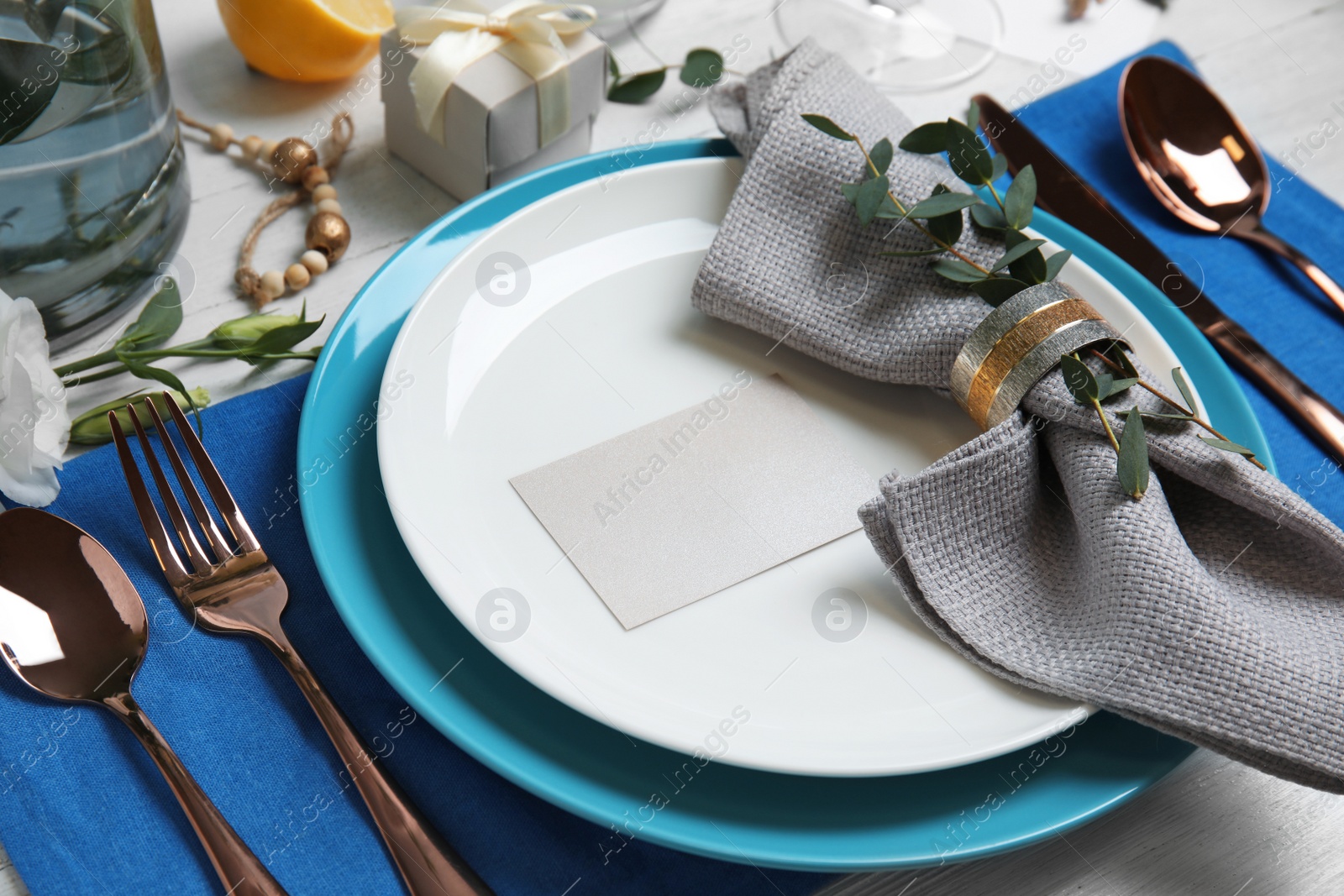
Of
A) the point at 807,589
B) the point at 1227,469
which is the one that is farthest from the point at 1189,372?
the point at 807,589

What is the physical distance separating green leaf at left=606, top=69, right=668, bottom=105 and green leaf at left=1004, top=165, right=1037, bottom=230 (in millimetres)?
334

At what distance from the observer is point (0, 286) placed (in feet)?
1.87

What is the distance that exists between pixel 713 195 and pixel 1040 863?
0.42 metres

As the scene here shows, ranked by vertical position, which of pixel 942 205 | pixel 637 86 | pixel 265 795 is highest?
pixel 942 205

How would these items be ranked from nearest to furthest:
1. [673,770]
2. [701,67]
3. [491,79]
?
1. [673,770]
2. [491,79]
3. [701,67]

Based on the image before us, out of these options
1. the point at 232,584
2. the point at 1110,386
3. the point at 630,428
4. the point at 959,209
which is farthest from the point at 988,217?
the point at 232,584

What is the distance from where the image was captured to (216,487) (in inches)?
20.8

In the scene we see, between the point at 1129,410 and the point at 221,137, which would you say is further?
A: the point at 221,137

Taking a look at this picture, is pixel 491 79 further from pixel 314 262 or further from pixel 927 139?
pixel 927 139

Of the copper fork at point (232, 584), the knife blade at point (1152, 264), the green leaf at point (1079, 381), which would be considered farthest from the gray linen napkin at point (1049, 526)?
the copper fork at point (232, 584)

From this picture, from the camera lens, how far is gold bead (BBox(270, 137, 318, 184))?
28.6 inches

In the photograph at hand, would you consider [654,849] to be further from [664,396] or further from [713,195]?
[713,195]

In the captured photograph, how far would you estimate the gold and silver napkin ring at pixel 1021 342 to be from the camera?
20.1 inches

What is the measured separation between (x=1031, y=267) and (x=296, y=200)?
494 millimetres
